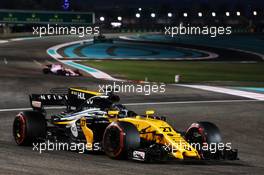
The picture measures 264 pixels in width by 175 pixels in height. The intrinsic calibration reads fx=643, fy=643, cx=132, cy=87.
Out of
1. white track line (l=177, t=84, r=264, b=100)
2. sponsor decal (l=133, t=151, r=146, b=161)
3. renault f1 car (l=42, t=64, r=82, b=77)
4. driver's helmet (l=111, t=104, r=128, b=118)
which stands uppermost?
driver's helmet (l=111, t=104, r=128, b=118)

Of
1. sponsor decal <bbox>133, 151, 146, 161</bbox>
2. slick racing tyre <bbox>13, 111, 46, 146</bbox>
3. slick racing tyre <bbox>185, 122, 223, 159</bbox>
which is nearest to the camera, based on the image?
sponsor decal <bbox>133, 151, 146, 161</bbox>

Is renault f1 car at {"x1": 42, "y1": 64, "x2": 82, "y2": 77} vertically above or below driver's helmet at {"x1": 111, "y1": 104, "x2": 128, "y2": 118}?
below

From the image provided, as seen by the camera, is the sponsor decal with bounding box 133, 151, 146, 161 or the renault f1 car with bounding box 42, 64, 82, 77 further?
the renault f1 car with bounding box 42, 64, 82, 77

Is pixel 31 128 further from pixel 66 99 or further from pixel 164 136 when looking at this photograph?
pixel 164 136

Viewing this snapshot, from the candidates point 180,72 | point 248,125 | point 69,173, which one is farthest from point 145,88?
point 69,173

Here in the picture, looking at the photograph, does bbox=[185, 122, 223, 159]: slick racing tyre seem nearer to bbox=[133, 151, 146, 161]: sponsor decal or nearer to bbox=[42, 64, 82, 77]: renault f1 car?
bbox=[133, 151, 146, 161]: sponsor decal

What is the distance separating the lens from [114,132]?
38.3 ft

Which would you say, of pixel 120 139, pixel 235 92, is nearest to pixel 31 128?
pixel 120 139

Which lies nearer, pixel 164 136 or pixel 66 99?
pixel 164 136

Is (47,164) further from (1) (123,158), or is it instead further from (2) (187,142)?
(2) (187,142)

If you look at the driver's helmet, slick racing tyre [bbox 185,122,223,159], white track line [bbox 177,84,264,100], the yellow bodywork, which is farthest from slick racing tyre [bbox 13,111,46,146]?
white track line [bbox 177,84,264,100]

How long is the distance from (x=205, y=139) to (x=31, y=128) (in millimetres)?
3693

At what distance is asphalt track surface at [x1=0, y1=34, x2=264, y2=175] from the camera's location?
1056 cm

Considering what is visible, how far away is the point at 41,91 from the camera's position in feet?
88.1
